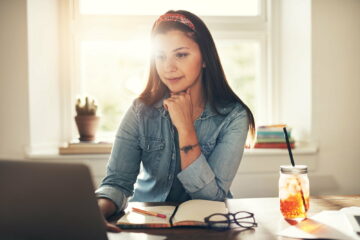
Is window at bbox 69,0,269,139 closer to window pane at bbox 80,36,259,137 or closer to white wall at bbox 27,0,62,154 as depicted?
window pane at bbox 80,36,259,137

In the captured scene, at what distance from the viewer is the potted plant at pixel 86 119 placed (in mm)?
2412

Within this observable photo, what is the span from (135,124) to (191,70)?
0.30 metres

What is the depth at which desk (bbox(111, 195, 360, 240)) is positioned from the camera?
962 millimetres

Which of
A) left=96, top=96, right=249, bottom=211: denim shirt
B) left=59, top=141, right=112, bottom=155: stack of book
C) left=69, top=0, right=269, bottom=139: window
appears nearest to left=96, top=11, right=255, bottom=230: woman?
left=96, top=96, right=249, bottom=211: denim shirt

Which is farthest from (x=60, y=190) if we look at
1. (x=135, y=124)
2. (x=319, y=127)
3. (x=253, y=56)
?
(x=253, y=56)

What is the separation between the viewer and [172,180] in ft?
5.29

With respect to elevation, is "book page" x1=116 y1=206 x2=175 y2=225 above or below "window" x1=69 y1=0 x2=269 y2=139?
below

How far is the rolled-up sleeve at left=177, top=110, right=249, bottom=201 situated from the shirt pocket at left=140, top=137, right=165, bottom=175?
0.21 meters

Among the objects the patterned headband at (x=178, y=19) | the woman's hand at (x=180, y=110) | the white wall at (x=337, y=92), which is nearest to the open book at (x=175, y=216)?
the woman's hand at (x=180, y=110)

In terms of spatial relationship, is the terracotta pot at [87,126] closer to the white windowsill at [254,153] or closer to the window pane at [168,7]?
the white windowsill at [254,153]

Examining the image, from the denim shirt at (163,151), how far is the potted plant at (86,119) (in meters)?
0.82

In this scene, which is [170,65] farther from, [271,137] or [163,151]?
[271,137]

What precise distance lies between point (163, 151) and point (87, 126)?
931 mm

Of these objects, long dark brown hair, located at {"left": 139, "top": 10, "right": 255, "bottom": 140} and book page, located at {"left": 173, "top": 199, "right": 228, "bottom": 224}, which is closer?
book page, located at {"left": 173, "top": 199, "right": 228, "bottom": 224}
